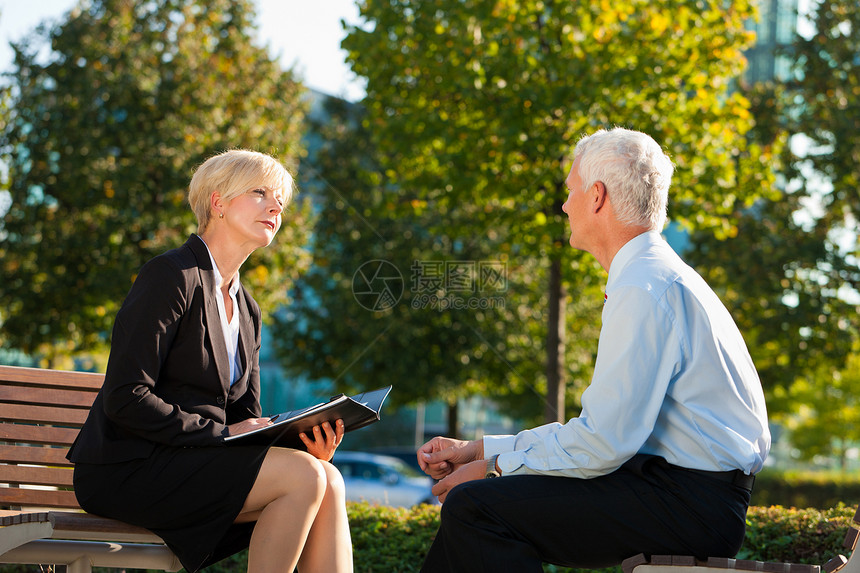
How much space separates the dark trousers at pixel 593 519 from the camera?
2309 millimetres

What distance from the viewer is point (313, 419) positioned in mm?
2773

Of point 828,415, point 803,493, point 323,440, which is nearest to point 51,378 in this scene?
point 323,440

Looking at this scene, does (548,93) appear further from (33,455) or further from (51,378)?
(33,455)

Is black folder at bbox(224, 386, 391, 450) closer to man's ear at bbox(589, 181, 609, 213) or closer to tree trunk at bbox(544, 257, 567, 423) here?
man's ear at bbox(589, 181, 609, 213)

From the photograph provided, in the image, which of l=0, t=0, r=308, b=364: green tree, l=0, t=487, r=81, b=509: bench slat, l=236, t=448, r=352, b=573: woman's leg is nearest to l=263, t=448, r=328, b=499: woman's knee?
l=236, t=448, r=352, b=573: woman's leg

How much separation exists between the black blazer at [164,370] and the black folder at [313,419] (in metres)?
0.15

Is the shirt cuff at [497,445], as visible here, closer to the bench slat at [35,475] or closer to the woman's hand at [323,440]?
the woman's hand at [323,440]

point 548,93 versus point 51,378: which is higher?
point 548,93

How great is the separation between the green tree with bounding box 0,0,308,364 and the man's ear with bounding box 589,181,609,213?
Answer: 391 inches

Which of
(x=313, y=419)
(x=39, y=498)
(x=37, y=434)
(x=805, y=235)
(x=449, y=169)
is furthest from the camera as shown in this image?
(x=805, y=235)

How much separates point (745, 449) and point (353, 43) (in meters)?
6.68

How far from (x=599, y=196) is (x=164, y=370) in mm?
1544

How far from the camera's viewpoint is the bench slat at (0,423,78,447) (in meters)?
3.21

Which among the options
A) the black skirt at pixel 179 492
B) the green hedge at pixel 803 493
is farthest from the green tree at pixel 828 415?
the black skirt at pixel 179 492
